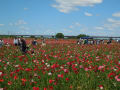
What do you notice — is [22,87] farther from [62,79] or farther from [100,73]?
[100,73]

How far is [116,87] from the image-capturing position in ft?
12.3

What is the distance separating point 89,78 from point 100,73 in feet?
2.00

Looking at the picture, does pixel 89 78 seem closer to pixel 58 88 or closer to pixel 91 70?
pixel 91 70

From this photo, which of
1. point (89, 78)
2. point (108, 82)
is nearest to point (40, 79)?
point (89, 78)

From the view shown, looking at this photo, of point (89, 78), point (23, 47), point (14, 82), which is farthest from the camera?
point (23, 47)

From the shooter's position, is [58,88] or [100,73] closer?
[58,88]

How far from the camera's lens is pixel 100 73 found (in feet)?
15.6

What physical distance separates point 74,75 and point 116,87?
1104 millimetres

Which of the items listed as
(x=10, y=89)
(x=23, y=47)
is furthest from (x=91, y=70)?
(x=23, y=47)

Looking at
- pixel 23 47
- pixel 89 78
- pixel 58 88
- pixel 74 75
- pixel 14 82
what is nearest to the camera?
pixel 58 88

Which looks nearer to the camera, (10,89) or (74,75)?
(10,89)

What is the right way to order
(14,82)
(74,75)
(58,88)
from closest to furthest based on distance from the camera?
1. (58,88)
2. (14,82)
3. (74,75)

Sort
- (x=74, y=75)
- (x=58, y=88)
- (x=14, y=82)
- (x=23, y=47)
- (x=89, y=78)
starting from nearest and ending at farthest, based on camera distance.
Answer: (x=58, y=88), (x=14, y=82), (x=89, y=78), (x=74, y=75), (x=23, y=47)

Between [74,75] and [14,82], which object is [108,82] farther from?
[14,82]
